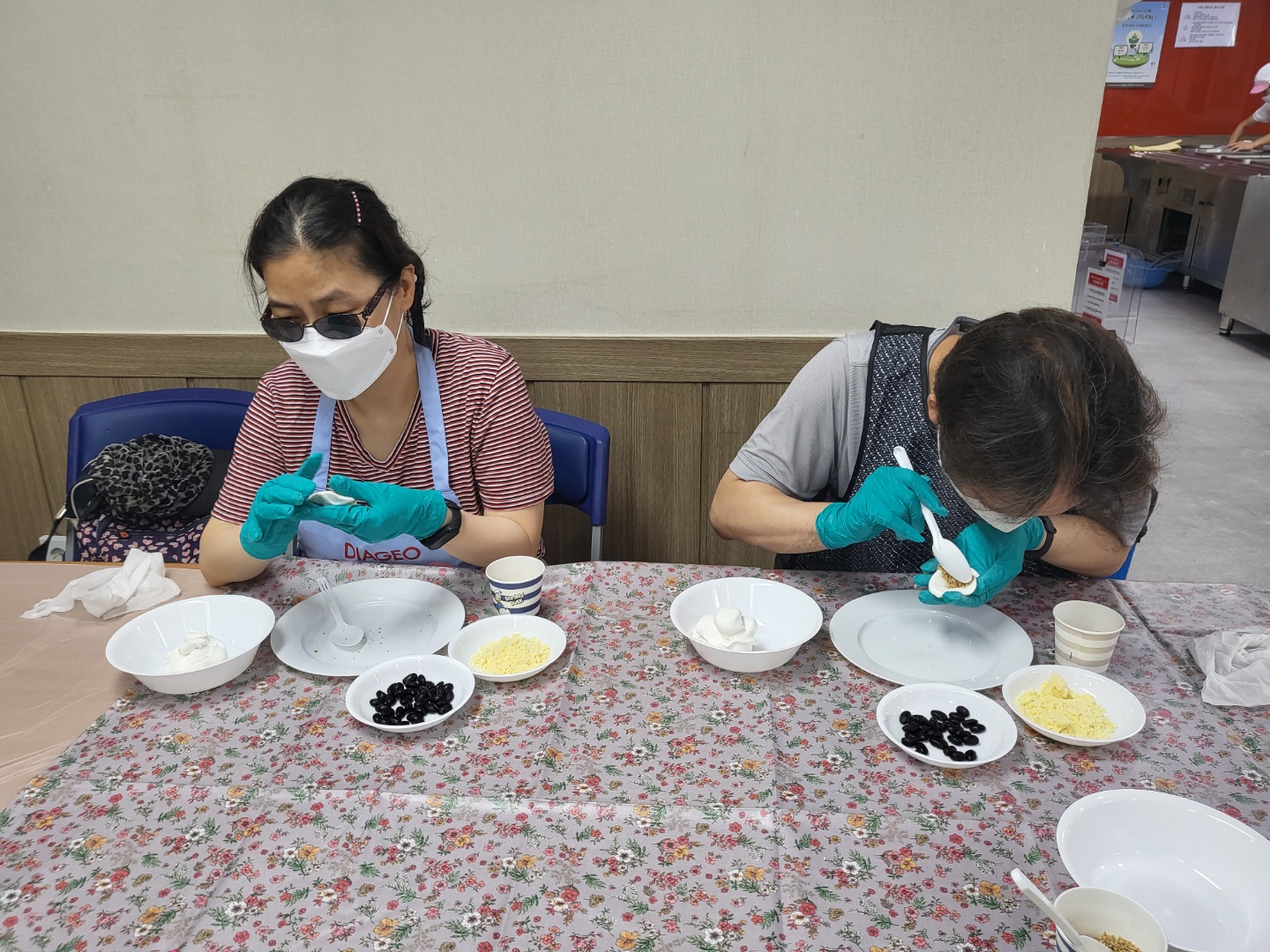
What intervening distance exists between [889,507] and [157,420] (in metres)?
1.80

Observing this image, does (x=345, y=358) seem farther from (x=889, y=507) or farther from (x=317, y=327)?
(x=889, y=507)

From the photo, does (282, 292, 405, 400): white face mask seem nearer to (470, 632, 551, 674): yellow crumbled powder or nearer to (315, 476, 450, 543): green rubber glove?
(315, 476, 450, 543): green rubber glove

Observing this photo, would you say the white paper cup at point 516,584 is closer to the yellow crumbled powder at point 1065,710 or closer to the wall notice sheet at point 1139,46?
the yellow crumbled powder at point 1065,710

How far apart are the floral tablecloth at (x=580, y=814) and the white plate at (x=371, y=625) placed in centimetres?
4

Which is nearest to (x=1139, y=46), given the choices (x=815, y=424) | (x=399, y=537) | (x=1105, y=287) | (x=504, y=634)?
(x=1105, y=287)

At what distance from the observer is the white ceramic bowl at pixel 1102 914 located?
85 cm

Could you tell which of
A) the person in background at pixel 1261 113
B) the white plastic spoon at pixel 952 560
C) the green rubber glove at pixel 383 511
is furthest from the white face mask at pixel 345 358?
the person in background at pixel 1261 113

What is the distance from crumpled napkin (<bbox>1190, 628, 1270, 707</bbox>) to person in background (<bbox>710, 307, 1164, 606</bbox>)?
243 millimetres

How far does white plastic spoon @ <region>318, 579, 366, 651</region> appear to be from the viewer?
1417mm

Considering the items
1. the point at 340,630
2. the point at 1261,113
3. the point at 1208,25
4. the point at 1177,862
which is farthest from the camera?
the point at 1208,25

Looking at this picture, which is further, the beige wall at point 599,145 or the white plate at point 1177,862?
the beige wall at point 599,145

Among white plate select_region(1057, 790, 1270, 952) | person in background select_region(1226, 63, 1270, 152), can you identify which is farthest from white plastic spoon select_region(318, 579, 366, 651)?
person in background select_region(1226, 63, 1270, 152)

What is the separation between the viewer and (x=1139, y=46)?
28.5 ft

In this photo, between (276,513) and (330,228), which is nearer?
(276,513)
